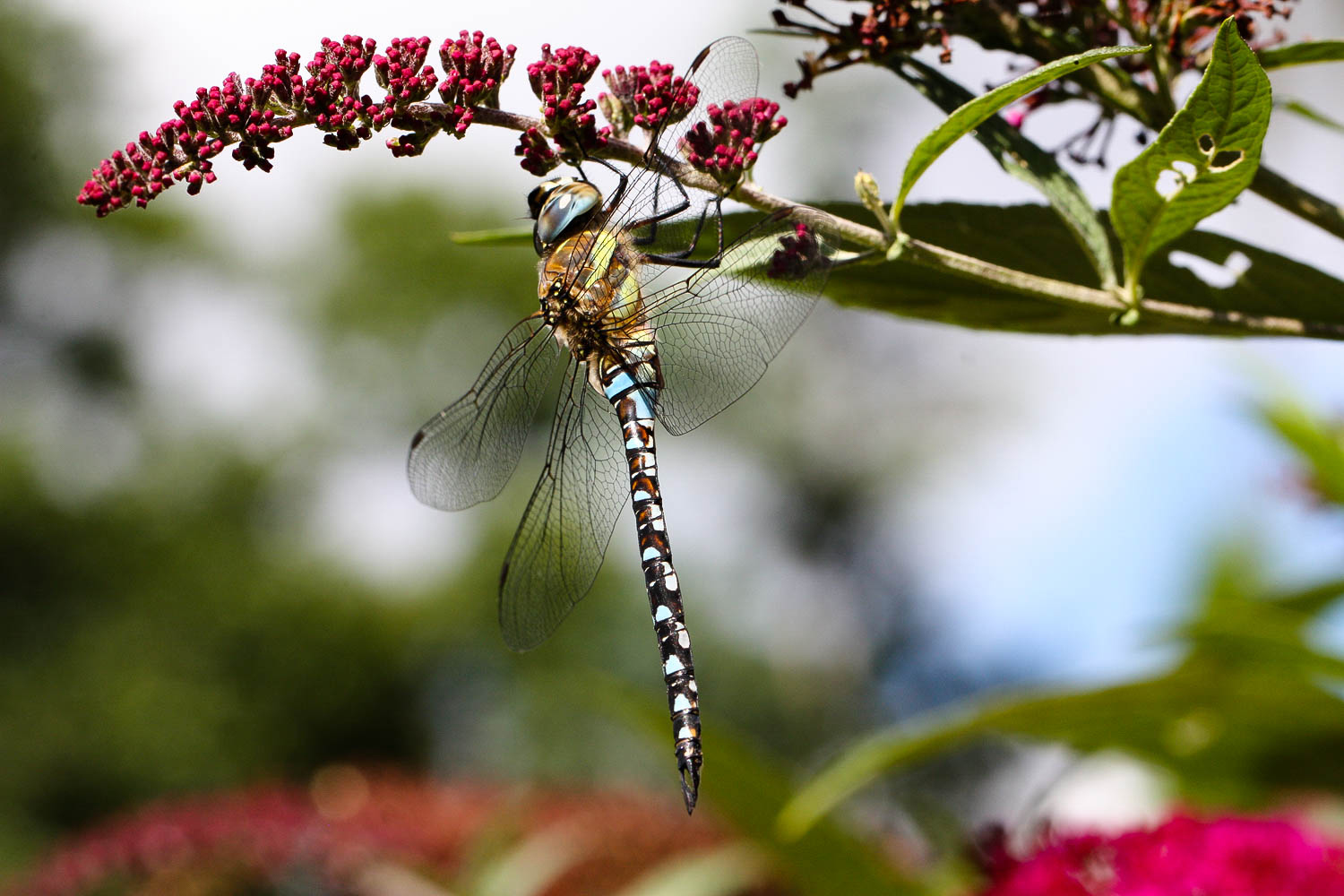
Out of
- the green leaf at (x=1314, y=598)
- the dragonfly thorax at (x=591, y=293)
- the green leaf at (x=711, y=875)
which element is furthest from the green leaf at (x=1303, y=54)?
the green leaf at (x=711, y=875)

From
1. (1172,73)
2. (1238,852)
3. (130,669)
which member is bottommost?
(1238,852)

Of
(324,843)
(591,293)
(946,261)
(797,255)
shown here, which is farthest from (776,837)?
(324,843)

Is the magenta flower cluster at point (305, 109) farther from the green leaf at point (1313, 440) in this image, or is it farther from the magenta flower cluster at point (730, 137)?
the green leaf at point (1313, 440)

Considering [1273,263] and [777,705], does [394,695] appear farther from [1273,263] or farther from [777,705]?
[1273,263]

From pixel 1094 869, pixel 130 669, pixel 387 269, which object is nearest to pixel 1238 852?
pixel 1094 869

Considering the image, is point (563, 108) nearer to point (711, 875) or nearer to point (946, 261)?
point (946, 261)

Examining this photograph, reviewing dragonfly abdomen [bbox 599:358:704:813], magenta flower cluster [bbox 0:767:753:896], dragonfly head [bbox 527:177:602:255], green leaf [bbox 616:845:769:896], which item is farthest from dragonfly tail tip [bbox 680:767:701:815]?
magenta flower cluster [bbox 0:767:753:896]
